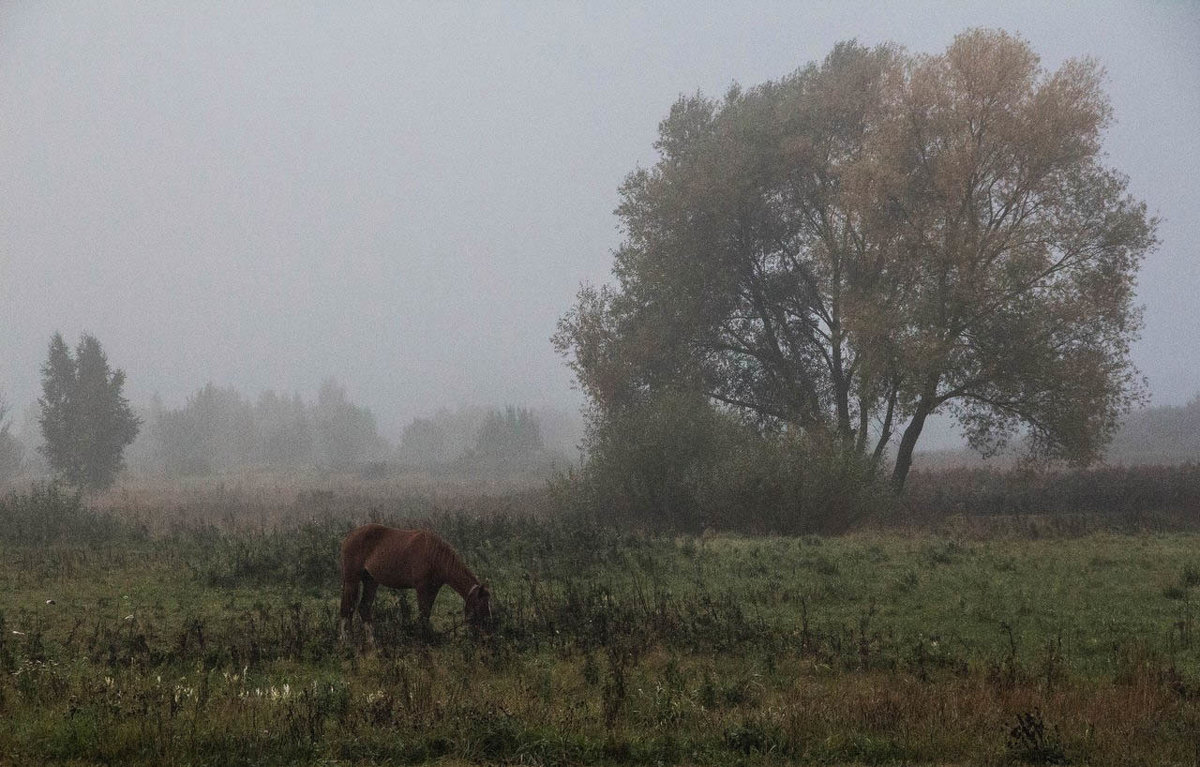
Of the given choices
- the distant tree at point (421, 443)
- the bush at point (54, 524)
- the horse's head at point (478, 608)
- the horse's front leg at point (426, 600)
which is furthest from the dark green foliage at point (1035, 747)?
the distant tree at point (421, 443)

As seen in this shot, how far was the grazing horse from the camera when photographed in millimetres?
11992

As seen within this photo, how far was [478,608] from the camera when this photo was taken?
12.0m

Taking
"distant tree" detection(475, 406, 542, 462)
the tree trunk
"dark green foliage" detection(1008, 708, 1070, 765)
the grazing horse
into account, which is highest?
"distant tree" detection(475, 406, 542, 462)

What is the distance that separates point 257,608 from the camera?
549 inches

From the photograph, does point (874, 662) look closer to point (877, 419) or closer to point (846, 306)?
point (846, 306)

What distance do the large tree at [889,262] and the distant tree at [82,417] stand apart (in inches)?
1080

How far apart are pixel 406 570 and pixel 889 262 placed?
24959 millimetres

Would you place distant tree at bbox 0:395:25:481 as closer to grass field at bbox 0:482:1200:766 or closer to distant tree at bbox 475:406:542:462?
distant tree at bbox 475:406:542:462

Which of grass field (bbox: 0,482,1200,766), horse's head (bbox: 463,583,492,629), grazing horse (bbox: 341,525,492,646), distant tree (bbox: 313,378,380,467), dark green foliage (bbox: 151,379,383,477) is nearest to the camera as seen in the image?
grass field (bbox: 0,482,1200,766)

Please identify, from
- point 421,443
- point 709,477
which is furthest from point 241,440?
point 709,477

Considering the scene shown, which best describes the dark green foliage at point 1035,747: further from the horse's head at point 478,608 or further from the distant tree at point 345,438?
the distant tree at point 345,438

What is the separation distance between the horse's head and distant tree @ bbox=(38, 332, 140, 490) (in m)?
39.9

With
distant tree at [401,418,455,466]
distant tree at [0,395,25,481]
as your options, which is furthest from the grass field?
distant tree at [401,418,455,466]

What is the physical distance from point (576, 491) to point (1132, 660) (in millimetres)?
21888
